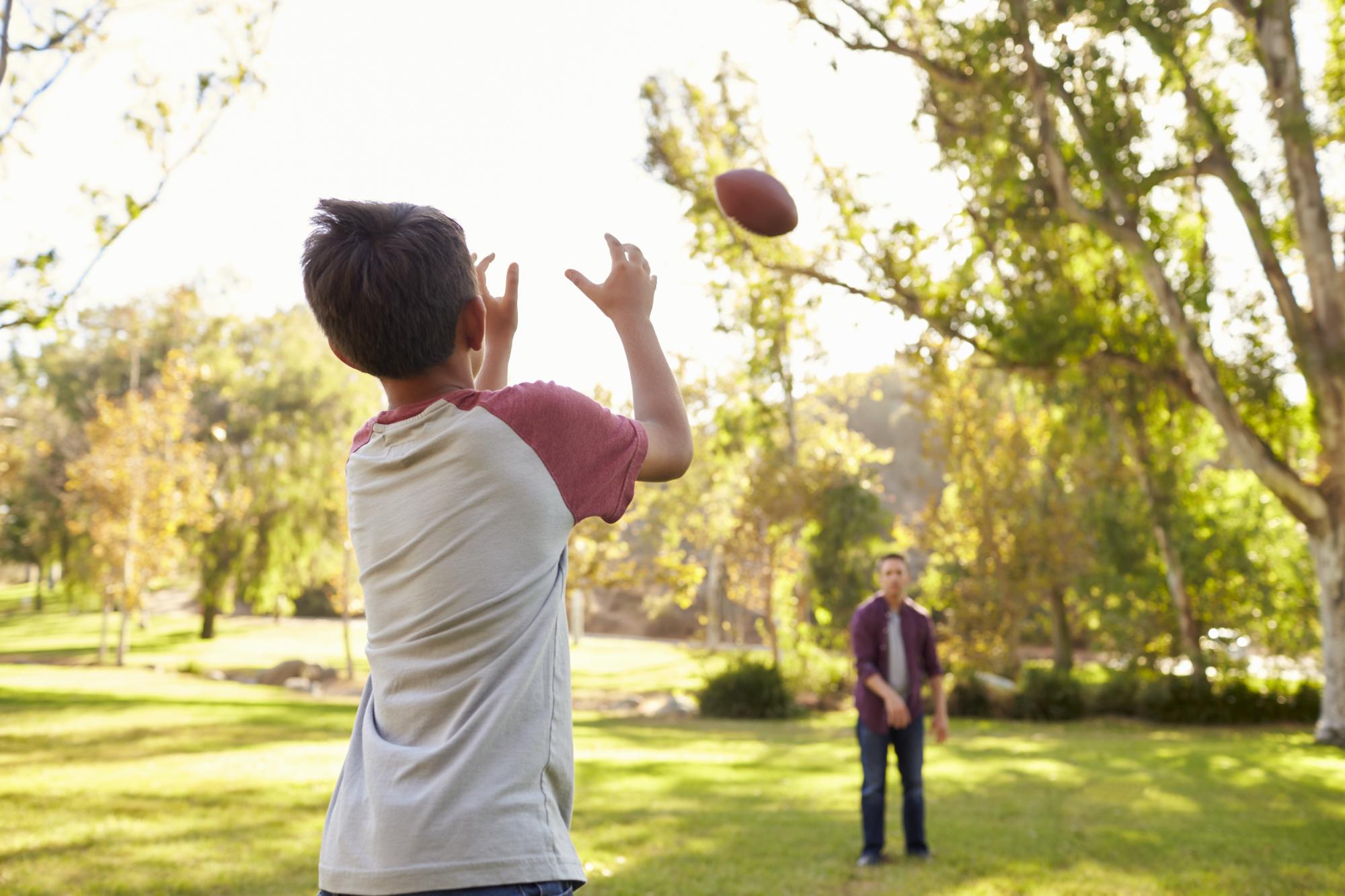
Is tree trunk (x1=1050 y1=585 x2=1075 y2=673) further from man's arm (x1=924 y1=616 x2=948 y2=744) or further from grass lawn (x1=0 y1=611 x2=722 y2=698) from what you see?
man's arm (x1=924 y1=616 x2=948 y2=744)

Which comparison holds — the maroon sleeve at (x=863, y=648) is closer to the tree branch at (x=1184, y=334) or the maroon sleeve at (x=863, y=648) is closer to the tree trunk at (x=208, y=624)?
the tree branch at (x=1184, y=334)

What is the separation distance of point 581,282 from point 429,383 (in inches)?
14.3

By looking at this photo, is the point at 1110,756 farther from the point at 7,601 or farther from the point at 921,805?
the point at 7,601

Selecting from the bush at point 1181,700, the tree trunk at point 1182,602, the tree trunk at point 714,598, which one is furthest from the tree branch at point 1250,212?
the tree trunk at point 714,598

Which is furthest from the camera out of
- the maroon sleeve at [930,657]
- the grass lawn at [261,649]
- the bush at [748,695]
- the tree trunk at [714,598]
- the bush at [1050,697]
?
the tree trunk at [714,598]

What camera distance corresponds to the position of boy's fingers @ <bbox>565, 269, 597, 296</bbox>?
1970mm

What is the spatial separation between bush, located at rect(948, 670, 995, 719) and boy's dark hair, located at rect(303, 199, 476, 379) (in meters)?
22.7

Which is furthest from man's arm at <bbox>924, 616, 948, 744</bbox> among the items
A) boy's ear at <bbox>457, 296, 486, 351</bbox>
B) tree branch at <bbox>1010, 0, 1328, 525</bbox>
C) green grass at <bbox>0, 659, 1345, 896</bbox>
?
tree branch at <bbox>1010, 0, 1328, 525</bbox>

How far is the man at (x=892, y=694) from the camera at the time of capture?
7703 mm

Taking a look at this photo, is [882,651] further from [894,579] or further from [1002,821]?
[1002,821]

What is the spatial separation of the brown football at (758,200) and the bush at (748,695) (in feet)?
65.0

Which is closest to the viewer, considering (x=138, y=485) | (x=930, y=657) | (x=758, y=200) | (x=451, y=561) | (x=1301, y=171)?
(x=451, y=561)

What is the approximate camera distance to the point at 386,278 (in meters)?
1.67

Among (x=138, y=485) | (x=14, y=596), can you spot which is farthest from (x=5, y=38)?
(x=14, y=596)
